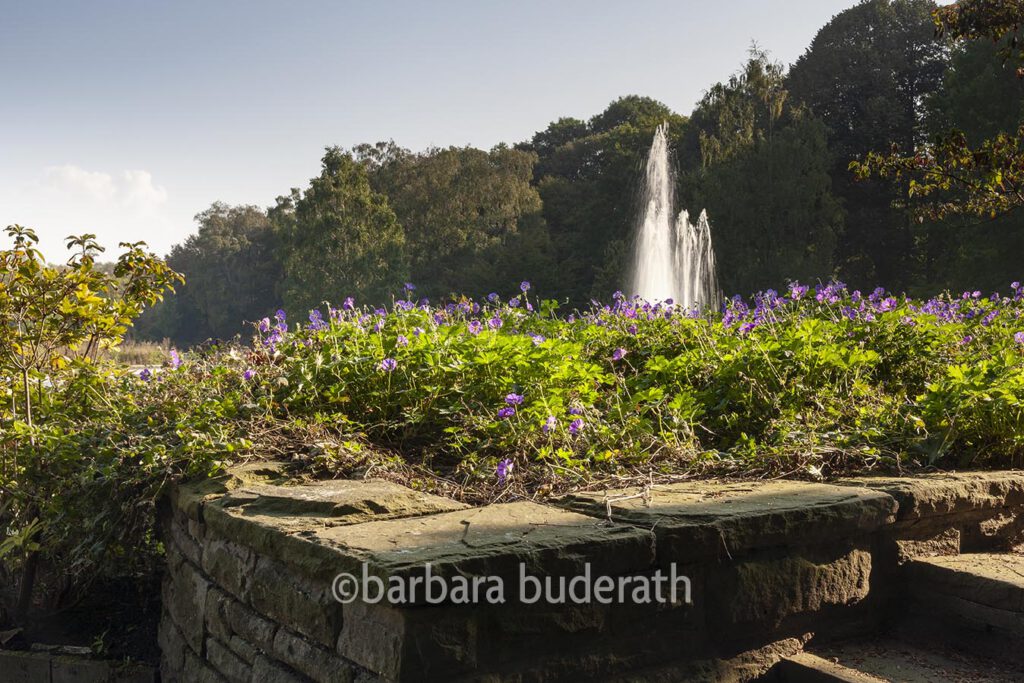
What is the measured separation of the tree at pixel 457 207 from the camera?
32.3 m

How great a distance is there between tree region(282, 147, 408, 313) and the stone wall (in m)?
27.9

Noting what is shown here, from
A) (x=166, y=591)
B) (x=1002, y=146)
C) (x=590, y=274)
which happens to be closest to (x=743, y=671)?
(x=166, y=591)

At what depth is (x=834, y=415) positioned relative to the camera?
338 cm

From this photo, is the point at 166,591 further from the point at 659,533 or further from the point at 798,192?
the point at 798,192

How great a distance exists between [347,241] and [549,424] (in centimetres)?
→ 2863

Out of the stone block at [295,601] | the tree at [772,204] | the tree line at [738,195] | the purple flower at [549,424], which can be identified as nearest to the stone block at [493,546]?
the stone block at [295,601]

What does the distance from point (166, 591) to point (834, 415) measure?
8.49 ft

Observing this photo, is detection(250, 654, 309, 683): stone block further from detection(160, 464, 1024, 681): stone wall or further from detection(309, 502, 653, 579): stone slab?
detection(309, 502, 653, 579): stone slab

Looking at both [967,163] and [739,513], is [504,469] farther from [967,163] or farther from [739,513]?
[967,163]

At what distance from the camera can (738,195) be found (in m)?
24.2

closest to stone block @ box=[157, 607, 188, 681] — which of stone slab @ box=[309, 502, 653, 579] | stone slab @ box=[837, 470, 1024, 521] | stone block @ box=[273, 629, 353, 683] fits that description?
stone block @ box=[273, 629, 353, 683]

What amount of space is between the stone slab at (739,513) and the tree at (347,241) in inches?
1106

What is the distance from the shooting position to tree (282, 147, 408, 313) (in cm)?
3044

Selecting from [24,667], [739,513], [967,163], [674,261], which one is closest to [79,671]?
[24,667]
